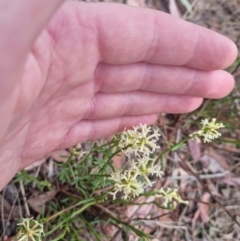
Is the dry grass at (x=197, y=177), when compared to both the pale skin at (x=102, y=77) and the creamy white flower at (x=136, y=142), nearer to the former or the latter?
the pale skin at (x=102, y=77)

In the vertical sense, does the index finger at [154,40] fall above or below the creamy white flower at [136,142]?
above

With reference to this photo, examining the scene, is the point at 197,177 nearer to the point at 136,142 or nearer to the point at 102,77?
the point at 102,77

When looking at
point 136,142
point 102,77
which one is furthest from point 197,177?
point 136,142

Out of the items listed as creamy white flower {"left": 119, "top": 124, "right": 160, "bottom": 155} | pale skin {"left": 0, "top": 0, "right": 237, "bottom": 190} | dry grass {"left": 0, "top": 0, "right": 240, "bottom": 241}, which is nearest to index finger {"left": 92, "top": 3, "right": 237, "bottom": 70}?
pale skin {"left": 0, "top": 0, "right": 237, "bottom": 190}

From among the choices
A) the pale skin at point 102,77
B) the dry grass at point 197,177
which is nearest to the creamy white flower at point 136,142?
the pale skin at point 102,77

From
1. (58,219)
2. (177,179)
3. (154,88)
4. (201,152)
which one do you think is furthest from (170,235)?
(154,88)

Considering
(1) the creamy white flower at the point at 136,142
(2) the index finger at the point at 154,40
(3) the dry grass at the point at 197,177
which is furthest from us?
(3) the dry grass at the point at 197,177

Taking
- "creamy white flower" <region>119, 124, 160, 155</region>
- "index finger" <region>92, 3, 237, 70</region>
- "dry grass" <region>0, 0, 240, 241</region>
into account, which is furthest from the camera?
"dry grass" <region>0, 0, 240, 241</region>

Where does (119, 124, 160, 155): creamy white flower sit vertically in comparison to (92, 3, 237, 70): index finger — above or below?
below

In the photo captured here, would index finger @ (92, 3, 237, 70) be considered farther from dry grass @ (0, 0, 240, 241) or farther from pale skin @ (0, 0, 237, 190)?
dry grass @ (0, 0, 240, 241)
